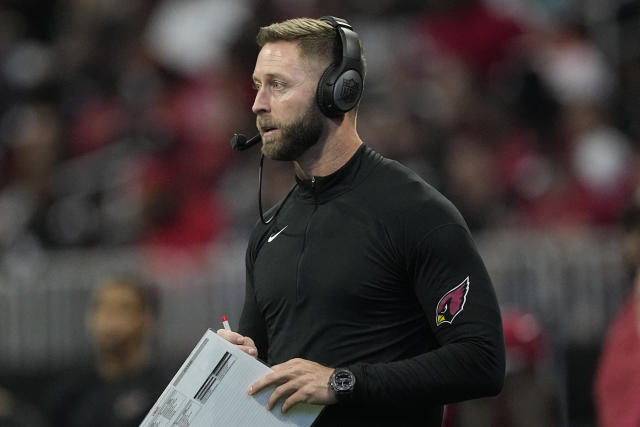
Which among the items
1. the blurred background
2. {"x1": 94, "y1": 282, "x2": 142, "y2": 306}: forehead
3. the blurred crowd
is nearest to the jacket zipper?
{"x1": 94, "y1": 282, "x2": 142, "y2": 306}: forehead

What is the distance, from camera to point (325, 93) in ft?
11.4

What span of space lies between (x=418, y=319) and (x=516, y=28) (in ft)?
21.6

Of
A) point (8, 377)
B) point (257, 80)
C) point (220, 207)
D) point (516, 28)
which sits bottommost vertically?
point (8, 377)

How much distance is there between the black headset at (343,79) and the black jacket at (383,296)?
0.17 meters

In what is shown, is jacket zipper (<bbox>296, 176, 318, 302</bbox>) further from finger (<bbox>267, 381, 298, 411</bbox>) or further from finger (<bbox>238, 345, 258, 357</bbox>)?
finger (<bbox>267, 381, 298, 411</bbox>)

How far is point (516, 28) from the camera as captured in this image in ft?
31.7

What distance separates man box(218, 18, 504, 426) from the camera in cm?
323

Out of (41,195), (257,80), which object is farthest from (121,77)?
(257,80)

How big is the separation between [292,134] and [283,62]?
0.19 meters

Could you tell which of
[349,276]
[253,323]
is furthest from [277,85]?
[253,323]

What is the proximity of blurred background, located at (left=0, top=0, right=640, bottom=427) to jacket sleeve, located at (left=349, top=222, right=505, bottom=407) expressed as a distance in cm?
342

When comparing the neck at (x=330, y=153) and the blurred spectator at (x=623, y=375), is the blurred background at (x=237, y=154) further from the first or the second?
the neck at (x=330, y=153)

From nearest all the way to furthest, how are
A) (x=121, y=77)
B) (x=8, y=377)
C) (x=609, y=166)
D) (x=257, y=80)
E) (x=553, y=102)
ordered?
(x=257, y=80) < (x=8, y=377) < (x=609, y=166) < (x=553, y=102) < (x=121, y=77)

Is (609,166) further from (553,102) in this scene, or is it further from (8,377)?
(8,377)
